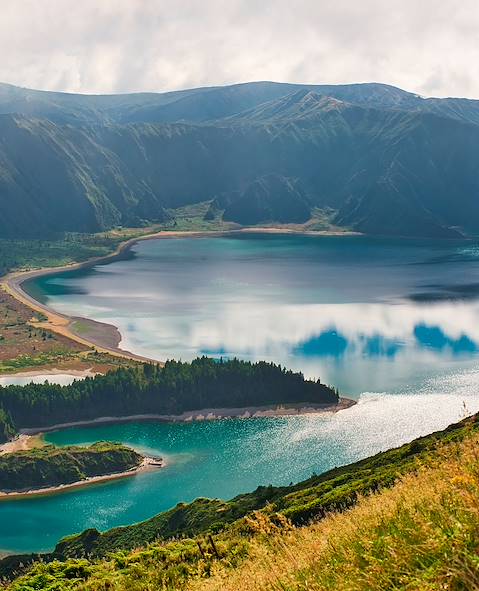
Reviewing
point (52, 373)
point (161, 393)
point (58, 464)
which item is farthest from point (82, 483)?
point (52, 373)

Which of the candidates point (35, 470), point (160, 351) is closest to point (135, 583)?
point (35, 470)

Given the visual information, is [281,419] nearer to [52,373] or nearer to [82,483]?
[82,483]

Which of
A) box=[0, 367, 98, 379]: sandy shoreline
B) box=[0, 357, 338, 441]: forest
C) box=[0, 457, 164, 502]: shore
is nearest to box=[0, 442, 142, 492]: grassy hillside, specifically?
box=[0, 457, 164, 502]: shore

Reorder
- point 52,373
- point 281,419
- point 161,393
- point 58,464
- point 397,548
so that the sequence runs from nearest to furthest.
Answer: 1. point 397,548
2. point 58,464
3. point 281,419
4. point 161,393
5. point 52,373

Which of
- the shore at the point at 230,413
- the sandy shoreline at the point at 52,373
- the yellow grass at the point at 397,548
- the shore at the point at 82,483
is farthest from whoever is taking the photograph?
the sandy shoreline at the point at 52,373

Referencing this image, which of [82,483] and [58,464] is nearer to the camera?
[82,483]

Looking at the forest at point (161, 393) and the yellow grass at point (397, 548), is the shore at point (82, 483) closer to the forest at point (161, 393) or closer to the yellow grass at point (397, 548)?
the forest at point (161, 393)

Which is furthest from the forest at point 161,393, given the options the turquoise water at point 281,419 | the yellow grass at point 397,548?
the yellow grass at point 397,548
